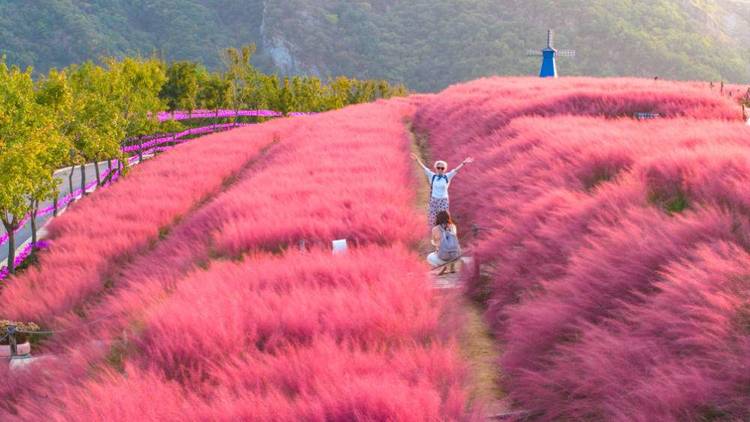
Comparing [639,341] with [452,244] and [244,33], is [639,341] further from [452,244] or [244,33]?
[244,33]

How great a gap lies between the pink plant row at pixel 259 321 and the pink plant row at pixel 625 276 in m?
0.63

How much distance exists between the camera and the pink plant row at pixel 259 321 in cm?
340

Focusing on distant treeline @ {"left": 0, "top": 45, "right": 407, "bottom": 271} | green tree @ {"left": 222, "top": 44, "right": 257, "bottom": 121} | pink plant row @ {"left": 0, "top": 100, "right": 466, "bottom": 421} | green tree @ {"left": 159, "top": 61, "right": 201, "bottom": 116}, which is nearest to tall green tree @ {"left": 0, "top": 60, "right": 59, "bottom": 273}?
distant treeline @ {"left": 0, "top": 45, "right": 407, "bottom": 271}

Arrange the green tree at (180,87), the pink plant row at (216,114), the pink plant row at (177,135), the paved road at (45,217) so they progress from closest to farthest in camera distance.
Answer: the paved road at (45,217)
the pink plant row at (177,135)
the green tree at (180,87)
the pink plant row at (216,114)

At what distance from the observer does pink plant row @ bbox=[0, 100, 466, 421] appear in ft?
11.2

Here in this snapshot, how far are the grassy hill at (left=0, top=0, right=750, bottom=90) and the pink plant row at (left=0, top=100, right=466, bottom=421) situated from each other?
8655 centimetres

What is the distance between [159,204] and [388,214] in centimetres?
795

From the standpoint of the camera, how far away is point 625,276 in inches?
168

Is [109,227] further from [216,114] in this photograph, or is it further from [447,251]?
[216,114]

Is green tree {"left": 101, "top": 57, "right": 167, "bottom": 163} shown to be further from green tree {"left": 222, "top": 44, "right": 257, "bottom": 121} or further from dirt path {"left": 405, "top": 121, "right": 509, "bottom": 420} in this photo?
dirt path {"left": 405, "top": 121, "right": 509, "bottom": 420}

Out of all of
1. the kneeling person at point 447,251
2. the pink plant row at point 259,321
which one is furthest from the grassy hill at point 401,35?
the kneeling person at point 447,251

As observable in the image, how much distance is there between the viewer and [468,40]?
103250mm

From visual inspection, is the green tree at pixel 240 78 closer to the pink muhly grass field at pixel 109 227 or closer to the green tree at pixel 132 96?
the green tree at pixel 132 96

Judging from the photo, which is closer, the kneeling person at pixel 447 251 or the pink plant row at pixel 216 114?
the kneeling person at pixel 447 251
